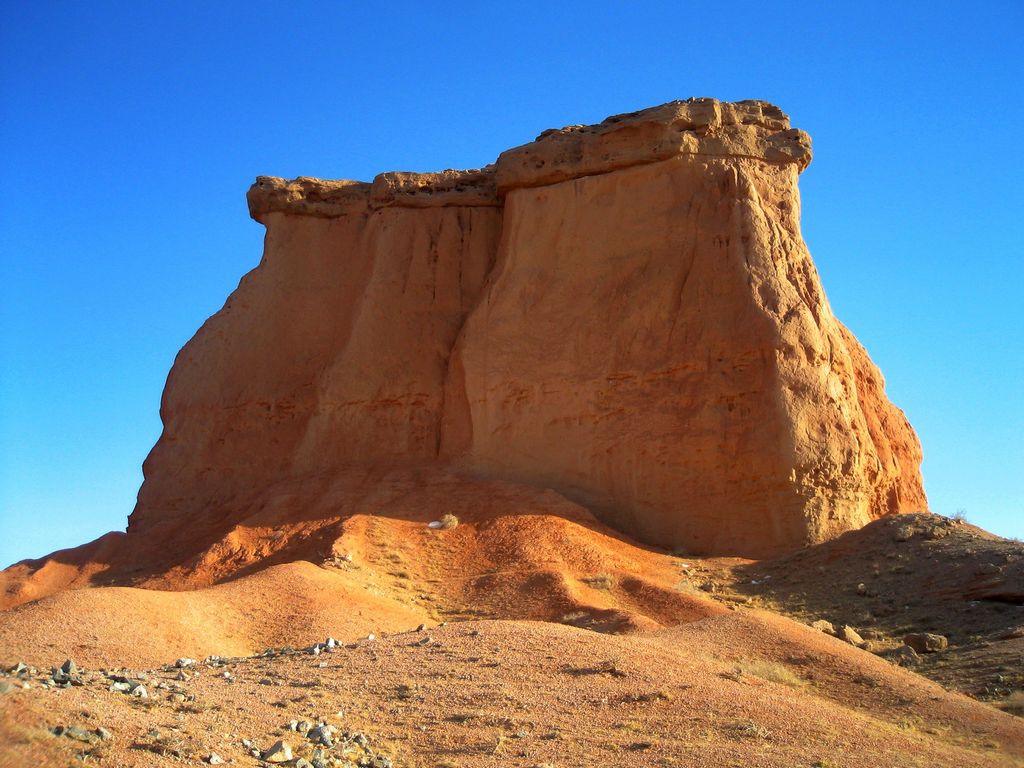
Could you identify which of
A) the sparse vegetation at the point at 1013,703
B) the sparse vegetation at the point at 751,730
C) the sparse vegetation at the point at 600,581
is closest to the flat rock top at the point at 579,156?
the sparse vegetation at the point at 600,581

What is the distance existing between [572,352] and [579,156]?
436 centimetres

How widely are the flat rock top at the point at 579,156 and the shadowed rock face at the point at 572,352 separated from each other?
0.16 feet

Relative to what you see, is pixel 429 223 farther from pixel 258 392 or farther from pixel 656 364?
A: pixel 656 364

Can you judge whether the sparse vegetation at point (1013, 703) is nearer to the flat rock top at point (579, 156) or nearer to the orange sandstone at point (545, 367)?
the orange sandstone at point (545, 367)

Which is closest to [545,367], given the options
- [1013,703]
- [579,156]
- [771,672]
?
[579,156]

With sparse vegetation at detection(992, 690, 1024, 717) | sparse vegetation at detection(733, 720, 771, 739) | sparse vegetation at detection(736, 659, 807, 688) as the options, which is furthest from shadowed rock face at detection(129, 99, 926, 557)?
sparse vegetation at detection(733, 720, 771, 739)

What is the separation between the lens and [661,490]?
2061 centimetres

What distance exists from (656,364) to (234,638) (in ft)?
32.1

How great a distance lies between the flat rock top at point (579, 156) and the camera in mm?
22219

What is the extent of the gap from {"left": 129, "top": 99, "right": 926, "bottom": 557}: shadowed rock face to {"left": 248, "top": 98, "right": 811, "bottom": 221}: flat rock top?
1.9 inches

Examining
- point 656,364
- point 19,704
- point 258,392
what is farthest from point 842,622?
point 258,392

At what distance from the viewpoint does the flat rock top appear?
2222cm

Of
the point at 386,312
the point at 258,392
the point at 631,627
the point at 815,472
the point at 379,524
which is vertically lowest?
the point at 631,627

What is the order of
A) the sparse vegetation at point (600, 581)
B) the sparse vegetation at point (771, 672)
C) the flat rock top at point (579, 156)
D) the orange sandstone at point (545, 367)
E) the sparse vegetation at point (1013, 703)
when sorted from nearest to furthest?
the sparse vegetation at point (1013, 703)
the sparse vegetation at point (771, 672)
the sparse vegetation at point (600, 581)
the orange sandstone at point (545, 367)
the flat rock top at point (579, 156)
